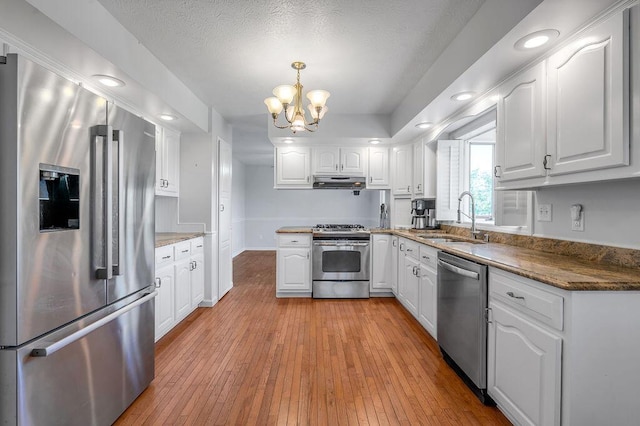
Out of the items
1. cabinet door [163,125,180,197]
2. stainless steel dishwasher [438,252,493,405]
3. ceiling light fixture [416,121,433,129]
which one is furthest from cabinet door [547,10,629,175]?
cabinet door [163,125,180,197]

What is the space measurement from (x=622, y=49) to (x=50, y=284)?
2.57 metres

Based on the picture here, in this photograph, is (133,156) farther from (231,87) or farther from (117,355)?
(231,87)

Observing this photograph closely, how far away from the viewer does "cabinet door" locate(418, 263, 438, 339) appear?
2.72m

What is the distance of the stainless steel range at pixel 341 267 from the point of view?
13.6 feet

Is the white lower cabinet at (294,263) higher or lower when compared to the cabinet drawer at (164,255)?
lower

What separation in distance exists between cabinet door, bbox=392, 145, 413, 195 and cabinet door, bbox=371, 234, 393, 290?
72 centimetres

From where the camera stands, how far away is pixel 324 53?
8.39ft

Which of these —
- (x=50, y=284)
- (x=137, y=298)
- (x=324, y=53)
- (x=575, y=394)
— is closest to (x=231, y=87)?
(x=324, y=53)

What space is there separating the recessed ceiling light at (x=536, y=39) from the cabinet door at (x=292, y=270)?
10.2 feet

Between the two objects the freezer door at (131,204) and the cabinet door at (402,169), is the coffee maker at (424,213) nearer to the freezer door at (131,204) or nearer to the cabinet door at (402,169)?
the cabinet door at (402,169)

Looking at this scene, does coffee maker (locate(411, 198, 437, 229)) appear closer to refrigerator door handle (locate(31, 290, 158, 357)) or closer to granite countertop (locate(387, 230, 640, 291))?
granite countertop (locate(387, 230, 640, 291))

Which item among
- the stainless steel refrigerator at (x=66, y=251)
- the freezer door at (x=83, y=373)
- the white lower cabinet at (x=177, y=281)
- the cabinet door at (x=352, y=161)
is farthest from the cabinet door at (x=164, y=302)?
the cabinet door at (x=352, y=161)

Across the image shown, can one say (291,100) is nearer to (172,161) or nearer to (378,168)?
(172,161)

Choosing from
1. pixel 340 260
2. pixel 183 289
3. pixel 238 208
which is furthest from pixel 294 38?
pixel 238 208
